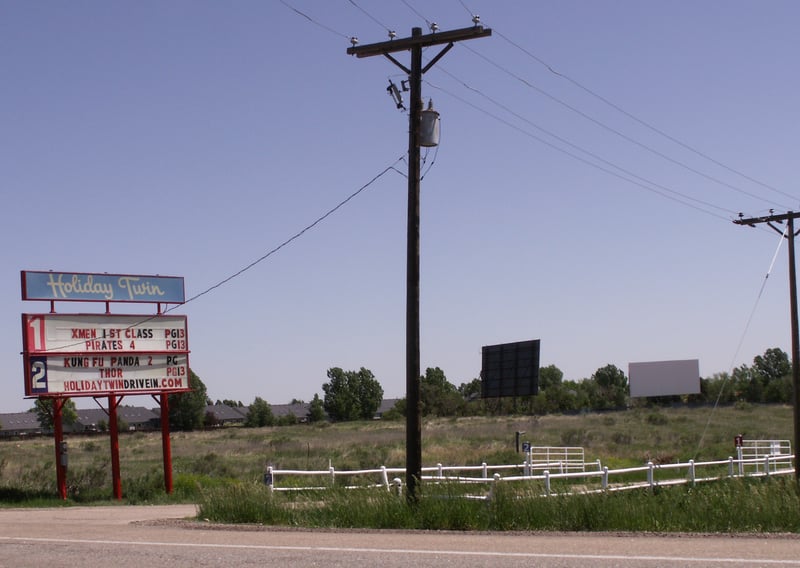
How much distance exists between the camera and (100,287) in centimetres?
2680

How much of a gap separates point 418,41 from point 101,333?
1347cm

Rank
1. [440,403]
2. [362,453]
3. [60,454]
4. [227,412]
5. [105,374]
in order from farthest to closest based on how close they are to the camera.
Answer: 1. [227,412]
2. [440,403]
3. [362,453]
4. [105,374]
5. [60,454]

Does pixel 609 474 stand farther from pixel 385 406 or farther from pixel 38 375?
pixel 385 406

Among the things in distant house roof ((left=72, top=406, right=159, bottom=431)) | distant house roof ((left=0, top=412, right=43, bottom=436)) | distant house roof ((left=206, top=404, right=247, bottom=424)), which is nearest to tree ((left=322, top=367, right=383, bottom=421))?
distant house roof ((left=206, top=404, right=247, bottom=424))

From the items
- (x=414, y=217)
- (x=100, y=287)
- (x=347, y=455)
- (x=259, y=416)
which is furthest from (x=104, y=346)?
(x=259, y=416)

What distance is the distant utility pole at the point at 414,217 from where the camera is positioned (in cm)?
1705

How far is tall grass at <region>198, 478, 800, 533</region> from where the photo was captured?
45.1 ft

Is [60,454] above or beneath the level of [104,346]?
beneath

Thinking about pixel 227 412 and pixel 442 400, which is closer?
pixel 442 400

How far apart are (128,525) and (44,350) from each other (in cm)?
984

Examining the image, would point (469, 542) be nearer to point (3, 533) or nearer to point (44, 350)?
point (3, 533)

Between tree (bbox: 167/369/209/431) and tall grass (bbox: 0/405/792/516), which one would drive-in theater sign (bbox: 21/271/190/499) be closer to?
tall grass (bbox: 0/405/792/516)

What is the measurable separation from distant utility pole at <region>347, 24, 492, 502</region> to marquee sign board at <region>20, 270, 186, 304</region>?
12249 mm

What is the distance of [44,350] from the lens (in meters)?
25.3
